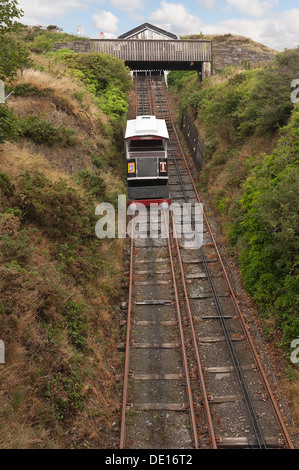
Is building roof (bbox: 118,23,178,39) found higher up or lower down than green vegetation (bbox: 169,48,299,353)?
higher up

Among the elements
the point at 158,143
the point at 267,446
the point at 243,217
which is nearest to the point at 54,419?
the point at 267,446

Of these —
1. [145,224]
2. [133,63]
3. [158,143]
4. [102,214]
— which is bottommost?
[102,214]

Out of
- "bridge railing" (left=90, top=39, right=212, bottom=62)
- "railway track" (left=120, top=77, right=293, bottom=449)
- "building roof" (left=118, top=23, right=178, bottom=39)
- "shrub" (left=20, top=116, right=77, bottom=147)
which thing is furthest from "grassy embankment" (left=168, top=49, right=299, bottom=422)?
"building roof" (left=118, top=23, right=178, bottom=39)

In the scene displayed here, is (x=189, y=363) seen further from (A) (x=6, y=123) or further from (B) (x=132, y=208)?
(B) (x=132, y=208)

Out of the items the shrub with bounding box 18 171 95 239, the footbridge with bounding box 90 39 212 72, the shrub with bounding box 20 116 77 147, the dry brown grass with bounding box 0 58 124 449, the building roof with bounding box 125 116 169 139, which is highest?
the footbridge with bounding box 90 39 212 72

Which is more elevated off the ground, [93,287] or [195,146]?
[195,146]

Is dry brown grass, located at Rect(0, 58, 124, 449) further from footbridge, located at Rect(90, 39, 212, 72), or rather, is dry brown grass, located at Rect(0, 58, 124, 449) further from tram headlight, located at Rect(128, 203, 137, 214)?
footbridge, located at Rect(90, 39, 212, 72)

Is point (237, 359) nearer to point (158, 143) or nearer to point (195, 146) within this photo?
point (158, 143)
